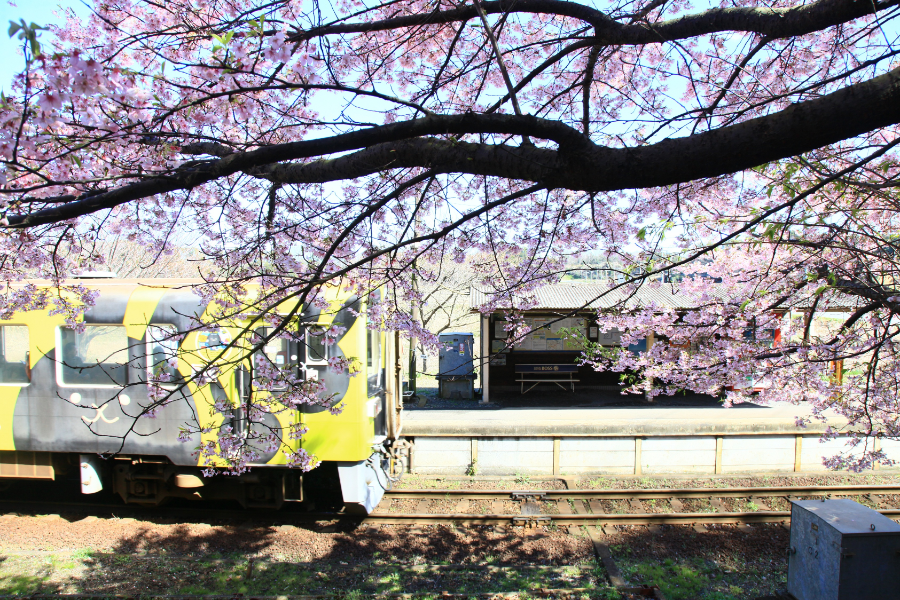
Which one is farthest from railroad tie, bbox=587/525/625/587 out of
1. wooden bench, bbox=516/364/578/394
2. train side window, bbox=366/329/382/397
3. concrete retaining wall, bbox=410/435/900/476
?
wooden bench, bbox=516/364/578/394

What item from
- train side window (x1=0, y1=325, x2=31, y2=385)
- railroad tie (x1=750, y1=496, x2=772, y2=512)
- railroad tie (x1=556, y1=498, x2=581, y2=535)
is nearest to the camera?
train side window (x1=0, y1=325, x2=31, y2=385)

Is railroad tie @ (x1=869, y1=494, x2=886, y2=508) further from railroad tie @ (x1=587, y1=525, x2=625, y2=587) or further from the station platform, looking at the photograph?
railroad tie @ (x1=587, y1=525, x2=625, y2=587)

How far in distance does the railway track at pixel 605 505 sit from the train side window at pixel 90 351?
3400 millimetres

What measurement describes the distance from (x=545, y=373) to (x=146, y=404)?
9.94 meters

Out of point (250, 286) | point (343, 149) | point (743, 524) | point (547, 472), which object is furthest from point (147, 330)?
point (743, 524)

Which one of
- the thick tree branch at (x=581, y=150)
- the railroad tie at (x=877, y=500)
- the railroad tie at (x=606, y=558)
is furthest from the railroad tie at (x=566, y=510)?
→ the thick tree branch at (x=581, y=150)

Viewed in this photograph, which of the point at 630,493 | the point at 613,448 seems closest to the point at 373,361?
the point at 630,493

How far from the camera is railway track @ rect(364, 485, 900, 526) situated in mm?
5805

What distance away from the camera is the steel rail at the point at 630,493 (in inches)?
251

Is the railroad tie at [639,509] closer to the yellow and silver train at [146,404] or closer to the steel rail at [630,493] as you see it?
the steel rail at [630,493]

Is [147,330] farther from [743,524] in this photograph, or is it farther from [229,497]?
[743,524]

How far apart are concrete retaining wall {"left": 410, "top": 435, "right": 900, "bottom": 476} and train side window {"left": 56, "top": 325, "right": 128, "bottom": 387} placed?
403cm

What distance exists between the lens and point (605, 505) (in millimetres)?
6230

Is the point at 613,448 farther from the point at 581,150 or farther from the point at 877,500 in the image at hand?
the point at 581,150
